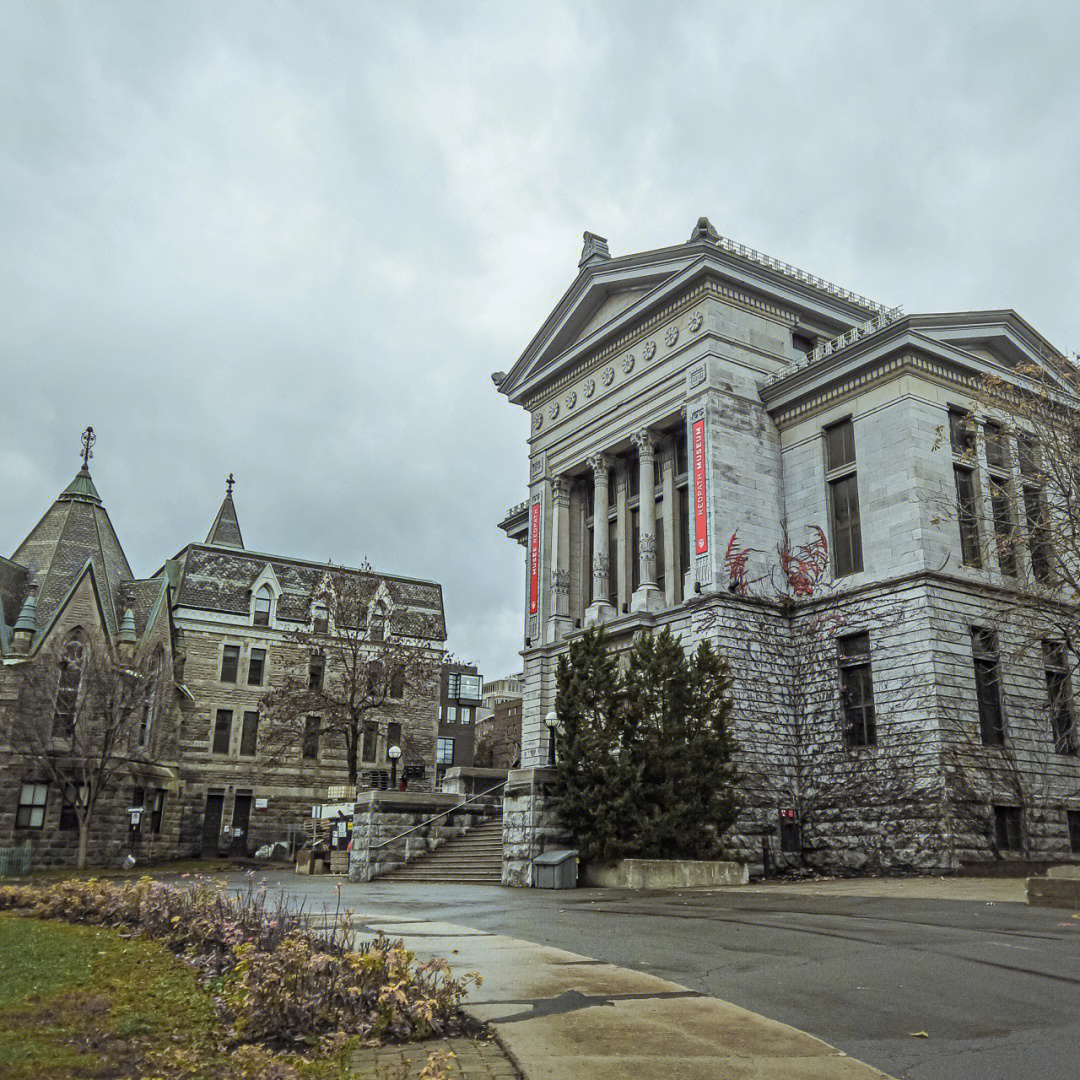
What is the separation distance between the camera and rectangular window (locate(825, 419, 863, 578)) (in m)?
32.1

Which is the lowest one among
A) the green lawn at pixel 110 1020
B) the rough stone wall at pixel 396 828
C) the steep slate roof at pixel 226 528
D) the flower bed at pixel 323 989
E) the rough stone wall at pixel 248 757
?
the green lawn at pixel 110 1020

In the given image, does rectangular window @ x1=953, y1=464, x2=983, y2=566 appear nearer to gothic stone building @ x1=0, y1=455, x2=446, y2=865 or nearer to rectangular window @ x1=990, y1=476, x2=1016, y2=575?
rectangular window @ x1=990, y1=476, x2=1016, y2=575

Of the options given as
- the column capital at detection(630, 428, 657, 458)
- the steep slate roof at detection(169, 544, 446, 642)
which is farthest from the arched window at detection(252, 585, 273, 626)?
the column capital at detection(630, 428, 657, 458)

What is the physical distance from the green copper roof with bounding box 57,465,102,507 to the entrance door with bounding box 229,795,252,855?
52.5 feet

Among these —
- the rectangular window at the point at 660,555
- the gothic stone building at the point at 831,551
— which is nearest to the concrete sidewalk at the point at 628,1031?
the gothic stone building at the point at 831,551

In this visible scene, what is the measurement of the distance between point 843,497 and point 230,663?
33.2 meters

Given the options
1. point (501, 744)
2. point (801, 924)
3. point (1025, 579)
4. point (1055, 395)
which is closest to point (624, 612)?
point (1025, 579)

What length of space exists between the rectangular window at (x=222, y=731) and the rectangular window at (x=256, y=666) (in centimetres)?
200

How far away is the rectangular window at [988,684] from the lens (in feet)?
96.9

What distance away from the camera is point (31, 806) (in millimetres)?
41625

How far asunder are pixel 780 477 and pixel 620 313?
878 cm

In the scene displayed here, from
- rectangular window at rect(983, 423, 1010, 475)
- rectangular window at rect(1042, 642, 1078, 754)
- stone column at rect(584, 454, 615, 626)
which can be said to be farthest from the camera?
stone column at rect(584, 454, 615, 626)

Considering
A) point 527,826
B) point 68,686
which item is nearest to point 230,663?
point 68,686

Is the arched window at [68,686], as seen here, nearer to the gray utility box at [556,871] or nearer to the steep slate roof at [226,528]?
the steep slate roof at [226,528]
